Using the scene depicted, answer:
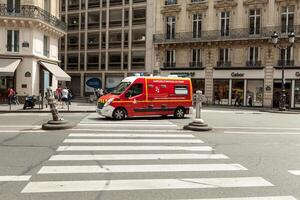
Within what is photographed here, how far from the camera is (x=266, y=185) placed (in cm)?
614

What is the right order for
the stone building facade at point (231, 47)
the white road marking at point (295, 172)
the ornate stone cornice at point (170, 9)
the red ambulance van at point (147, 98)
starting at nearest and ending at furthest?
the white road marking at point (295, 172) → the red ambulance van at point (147, 98) → the stone building facade at point (231, 47) → the ornate stone cornice at point (170, 9)

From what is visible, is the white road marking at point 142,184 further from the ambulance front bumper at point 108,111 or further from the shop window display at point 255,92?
the shop window display at point 255,92

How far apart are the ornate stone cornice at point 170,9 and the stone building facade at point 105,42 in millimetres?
1919

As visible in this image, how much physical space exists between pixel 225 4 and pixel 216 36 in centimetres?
344

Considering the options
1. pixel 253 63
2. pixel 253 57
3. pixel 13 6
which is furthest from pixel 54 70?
pixel 253 57

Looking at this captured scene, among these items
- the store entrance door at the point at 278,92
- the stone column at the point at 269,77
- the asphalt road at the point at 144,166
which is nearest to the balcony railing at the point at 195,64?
the stone column at the point at 269,77

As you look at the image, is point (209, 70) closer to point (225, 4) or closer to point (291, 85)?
point (225, 4)

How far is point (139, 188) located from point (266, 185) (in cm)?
220

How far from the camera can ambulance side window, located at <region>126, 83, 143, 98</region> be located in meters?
17.7

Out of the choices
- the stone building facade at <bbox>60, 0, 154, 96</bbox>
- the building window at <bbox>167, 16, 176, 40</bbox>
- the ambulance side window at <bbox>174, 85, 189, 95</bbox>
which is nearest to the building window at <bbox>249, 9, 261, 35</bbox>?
the building window at <bbox>167, 16, 176, 40</bbox>

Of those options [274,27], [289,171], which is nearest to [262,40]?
[274,27]

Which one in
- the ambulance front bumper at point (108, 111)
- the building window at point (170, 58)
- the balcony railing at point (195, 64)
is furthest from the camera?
the building window at point (170, 58)

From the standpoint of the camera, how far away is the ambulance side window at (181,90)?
1922 centimetres

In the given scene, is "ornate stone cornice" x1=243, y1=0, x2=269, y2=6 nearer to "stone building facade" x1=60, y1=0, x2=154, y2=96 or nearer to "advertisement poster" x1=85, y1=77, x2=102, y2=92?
"stone building facade" x1=60, y1=0, x2=154, y2=96
